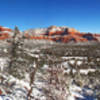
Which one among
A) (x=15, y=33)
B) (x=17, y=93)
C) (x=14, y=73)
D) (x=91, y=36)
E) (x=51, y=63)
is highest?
(x=91, y=36)

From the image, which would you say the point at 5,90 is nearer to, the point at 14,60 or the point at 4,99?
the point at 4,99

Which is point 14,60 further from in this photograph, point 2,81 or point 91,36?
point 91,36

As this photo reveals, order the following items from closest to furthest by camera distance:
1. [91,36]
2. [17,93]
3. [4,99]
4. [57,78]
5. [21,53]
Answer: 1. [57,78]
2. [4,99]
3. [17,93]
4. [21,53]
5. [91,36]

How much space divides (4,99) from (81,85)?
5.60 meters

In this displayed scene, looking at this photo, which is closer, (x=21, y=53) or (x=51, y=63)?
(x=51, y=63)

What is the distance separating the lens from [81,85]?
31.5 ft

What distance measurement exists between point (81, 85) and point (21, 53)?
5.17 meters

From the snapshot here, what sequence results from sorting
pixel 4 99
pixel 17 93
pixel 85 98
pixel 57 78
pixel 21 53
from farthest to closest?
pixel 21 53 < pixel 85 98 < pixel 17 93 < pixel 4 99 < pixel 57 78

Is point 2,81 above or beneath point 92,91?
above

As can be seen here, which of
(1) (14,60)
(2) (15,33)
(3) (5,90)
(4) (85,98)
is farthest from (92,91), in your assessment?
(2) (15,33)

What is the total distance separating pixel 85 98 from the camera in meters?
7.71

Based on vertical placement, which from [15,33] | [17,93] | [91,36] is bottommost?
[17,93]

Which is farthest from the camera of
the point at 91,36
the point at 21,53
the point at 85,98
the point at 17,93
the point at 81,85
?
the point at 91,36

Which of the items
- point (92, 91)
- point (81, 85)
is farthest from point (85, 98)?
point (81, 85)
